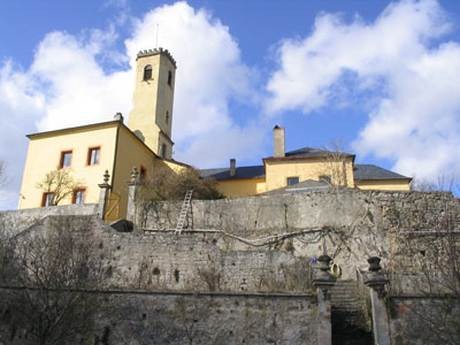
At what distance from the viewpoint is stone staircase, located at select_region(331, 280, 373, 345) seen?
1350cm

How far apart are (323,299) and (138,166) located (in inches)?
687

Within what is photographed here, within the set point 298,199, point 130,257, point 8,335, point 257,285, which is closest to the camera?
point 8,335

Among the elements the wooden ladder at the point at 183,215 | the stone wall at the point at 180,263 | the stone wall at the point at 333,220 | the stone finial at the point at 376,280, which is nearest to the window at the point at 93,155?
the stone wall at the point at 333,220

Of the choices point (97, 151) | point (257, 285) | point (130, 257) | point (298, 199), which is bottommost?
point (257, 285)

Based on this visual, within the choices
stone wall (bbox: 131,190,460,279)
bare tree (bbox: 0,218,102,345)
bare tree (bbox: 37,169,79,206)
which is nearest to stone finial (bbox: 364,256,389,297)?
stone wall (bbox: 131,190,460,279)

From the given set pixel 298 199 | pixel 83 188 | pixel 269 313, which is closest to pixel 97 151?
pixel 83 188

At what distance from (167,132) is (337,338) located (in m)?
24.7

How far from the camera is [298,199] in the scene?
1975cm

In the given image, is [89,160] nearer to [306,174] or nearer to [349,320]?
[306,174]

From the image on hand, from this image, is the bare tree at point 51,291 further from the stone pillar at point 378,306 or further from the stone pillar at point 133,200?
the stone pillar at point 378,306

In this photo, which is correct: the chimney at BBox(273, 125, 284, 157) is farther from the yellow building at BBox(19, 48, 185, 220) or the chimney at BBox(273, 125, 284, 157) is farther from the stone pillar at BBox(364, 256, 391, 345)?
the stone pillar at BBox(364, 256, 391, 345)

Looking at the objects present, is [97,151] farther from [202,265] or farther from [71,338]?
[71,338]

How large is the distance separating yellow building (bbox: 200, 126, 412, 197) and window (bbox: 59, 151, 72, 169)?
927 cm

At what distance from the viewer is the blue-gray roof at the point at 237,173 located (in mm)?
30953
